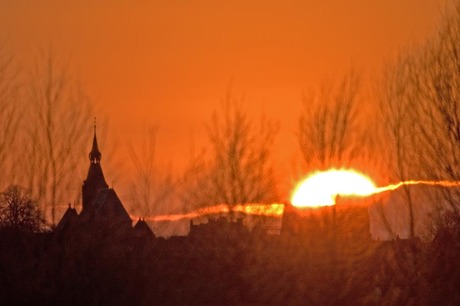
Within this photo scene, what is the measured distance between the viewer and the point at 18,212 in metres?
23.4

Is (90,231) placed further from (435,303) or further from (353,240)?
(353,240)

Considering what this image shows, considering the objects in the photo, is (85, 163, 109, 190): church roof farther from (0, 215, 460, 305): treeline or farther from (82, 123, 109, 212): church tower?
(0, 215, 460, 305): treeline

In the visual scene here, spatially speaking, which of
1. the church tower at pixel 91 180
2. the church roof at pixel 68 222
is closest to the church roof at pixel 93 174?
the church tower at pixel 91 180

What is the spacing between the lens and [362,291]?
30.9 metres

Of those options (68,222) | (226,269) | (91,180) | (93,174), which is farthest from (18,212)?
(93,174)

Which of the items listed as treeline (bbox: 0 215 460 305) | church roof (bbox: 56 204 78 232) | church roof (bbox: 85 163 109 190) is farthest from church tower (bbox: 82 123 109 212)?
church roof (bbox: 56 204 78 232)

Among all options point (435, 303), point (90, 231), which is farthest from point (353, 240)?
point (90, 231)

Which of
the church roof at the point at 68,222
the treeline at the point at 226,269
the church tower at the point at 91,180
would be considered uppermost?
the church tower at the point at 91,180

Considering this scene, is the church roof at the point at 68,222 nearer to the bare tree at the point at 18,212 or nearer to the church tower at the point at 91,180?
the bare tree at the point at 18,212

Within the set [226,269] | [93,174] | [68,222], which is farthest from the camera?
[93,174]

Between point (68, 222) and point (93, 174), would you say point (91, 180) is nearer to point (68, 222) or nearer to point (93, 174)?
point (93, 174)

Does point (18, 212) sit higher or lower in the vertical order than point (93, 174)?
lower

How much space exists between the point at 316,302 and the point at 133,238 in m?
8.44

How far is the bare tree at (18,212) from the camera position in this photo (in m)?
22.6
